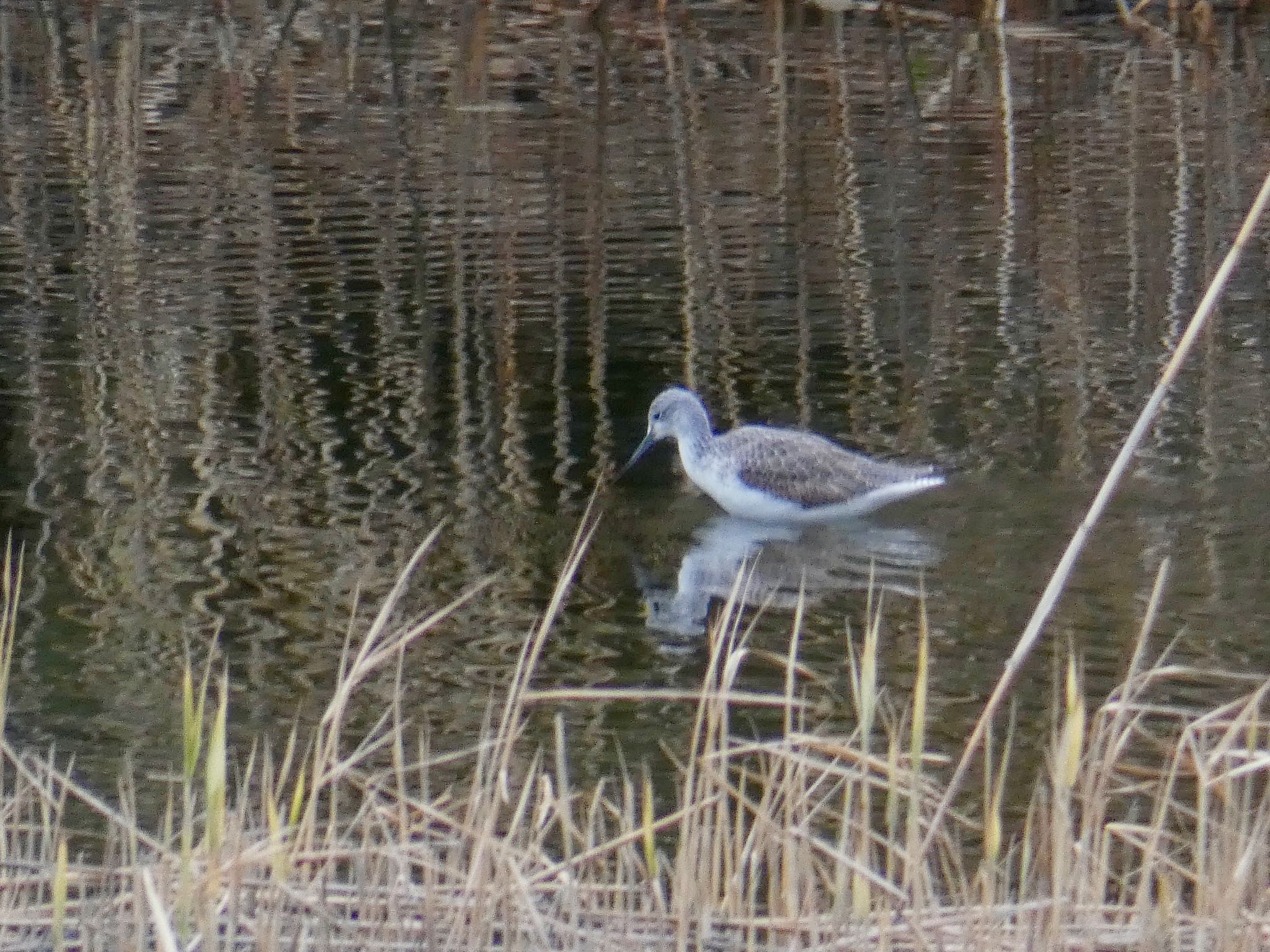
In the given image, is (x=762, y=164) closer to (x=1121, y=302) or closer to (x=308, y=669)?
(x=1121, y=302)

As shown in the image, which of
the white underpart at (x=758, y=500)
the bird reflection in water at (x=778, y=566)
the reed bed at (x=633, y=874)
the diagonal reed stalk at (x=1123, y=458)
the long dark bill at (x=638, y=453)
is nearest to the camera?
the diagonal reed stalk at (x=1123, y=458)

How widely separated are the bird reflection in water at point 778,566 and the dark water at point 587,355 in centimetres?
3

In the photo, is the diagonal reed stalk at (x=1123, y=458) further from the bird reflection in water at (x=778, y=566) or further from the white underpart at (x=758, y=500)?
the white underpart at (x=758, y=500)

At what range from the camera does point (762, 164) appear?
13.3 metres

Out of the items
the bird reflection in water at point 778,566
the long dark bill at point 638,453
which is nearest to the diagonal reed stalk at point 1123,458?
the bird reflection in water at point 778,566

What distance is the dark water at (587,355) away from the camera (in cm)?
701

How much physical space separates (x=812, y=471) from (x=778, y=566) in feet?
1.42

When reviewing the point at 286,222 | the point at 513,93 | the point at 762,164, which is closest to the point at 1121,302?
the point at 762,164

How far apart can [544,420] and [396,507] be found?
1.15 meters

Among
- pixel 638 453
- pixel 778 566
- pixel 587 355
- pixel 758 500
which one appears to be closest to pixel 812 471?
pixel 758 500

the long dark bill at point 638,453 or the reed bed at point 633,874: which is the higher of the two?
the reed bed at point 633,874

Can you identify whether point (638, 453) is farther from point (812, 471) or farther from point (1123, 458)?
point (1123, 458)

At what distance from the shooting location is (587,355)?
32.2 ft

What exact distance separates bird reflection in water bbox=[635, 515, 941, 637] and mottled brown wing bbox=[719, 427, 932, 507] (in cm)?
17
